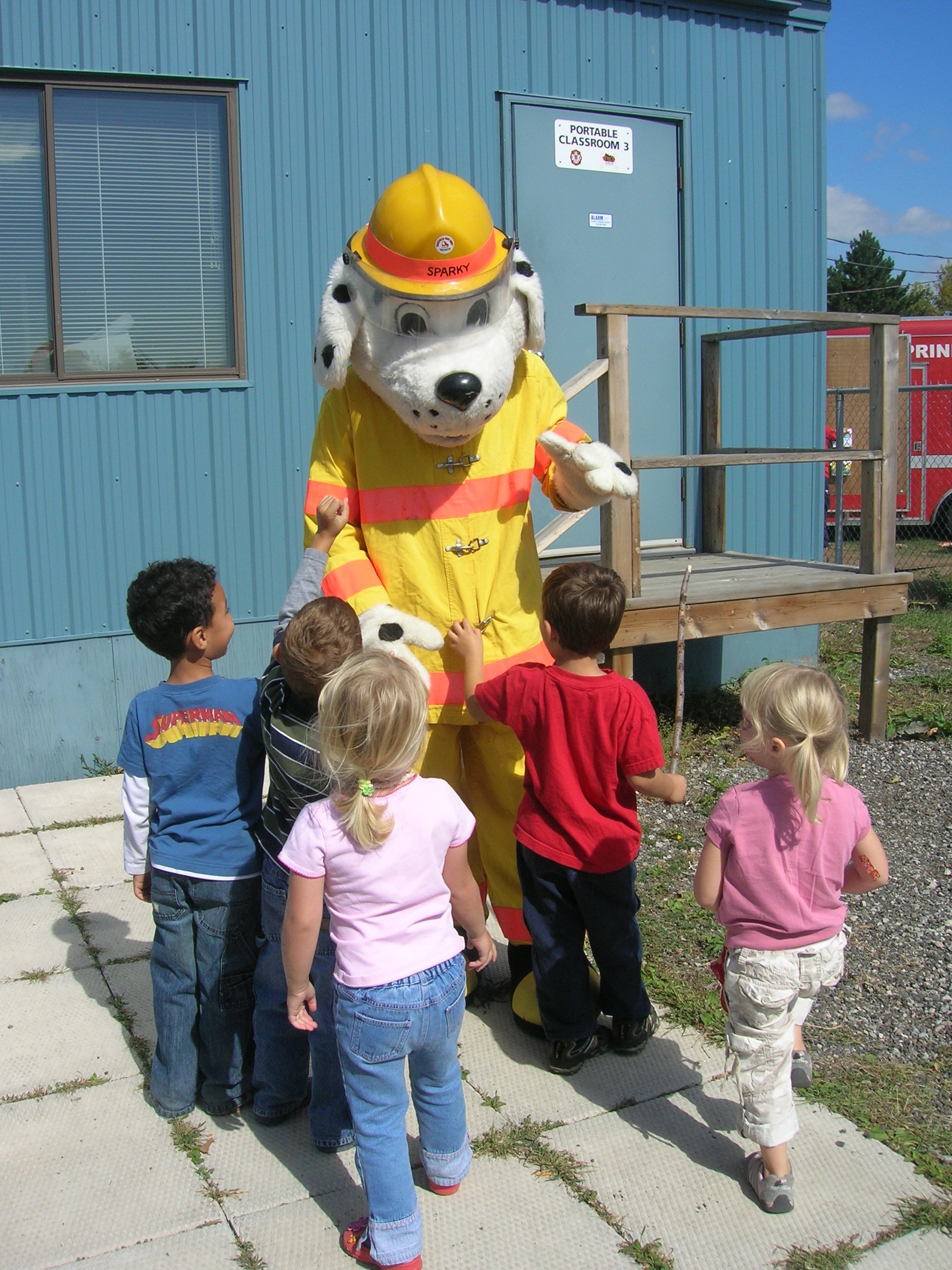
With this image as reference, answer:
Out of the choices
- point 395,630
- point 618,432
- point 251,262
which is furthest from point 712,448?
point 395,630

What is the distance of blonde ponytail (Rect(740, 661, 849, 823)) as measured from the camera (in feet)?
7.79

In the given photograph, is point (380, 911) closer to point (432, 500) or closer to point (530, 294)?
point (432, 500)

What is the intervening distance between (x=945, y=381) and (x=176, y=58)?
12.8m

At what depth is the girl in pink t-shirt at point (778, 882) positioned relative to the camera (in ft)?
7.94

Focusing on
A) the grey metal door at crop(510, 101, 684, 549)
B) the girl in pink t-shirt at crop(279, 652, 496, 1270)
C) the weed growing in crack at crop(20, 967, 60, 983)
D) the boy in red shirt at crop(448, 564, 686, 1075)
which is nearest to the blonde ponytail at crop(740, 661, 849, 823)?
the boy in red shirt at crop(448, 564, 686, 1075)

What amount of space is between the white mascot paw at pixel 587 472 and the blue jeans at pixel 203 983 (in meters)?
1.39

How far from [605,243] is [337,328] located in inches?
143

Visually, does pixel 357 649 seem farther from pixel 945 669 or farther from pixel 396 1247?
pixel 945 669

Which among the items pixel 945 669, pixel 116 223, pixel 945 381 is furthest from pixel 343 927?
pixel 945 381

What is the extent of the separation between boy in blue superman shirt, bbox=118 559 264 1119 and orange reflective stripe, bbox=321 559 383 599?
14.9 inches

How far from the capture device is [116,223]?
5457 millimetres

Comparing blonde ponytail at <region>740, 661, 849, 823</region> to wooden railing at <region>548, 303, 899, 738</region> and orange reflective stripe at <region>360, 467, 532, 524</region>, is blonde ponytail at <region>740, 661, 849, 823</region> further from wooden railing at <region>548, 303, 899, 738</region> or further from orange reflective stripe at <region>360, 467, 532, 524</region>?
wooden railing at <region>548, 303, 899, 738</region>

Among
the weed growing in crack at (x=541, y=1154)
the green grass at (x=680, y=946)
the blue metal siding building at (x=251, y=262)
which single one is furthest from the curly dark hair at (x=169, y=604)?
the blue metal siding building at (x=251, y=262)

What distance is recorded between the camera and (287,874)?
2.65 meters
